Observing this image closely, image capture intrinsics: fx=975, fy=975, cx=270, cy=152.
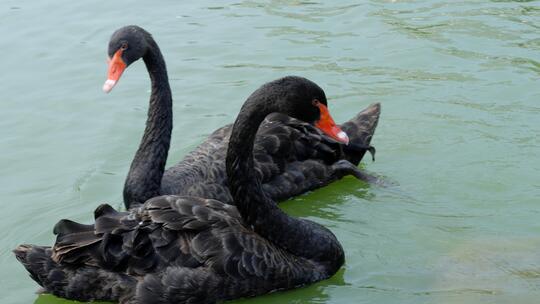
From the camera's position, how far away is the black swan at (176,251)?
17.3 ft

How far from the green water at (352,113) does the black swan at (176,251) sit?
0.93ft

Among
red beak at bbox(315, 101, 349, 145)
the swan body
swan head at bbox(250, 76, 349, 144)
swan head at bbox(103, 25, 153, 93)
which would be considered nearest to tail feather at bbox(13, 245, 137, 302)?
the swan body

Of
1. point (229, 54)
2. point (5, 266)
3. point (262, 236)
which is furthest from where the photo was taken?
point (229, 54)

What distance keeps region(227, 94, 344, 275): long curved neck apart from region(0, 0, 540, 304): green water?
0.20 meters

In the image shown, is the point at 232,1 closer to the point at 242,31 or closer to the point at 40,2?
the point at 242,31

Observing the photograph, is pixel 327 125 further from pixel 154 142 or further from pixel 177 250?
pixel 154 142

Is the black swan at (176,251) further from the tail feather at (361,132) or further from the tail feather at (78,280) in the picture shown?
the tail feather at (361,132)

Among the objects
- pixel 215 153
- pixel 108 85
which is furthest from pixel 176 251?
pixel 215 153

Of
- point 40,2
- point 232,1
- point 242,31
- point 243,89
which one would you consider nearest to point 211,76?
point 243,89

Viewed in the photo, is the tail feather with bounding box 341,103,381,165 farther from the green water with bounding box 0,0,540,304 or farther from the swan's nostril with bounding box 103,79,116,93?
the swan's nostril with bounding box 103,79,116,93

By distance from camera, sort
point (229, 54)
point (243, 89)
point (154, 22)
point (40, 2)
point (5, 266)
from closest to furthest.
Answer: point (5, 266)
point (243, 89)
point (229, 54)
point (154, 22)
point (40, 2)

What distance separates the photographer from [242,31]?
10.1 meters

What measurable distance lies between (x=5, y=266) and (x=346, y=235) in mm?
2175

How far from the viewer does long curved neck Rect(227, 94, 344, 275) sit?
537 centimetres
